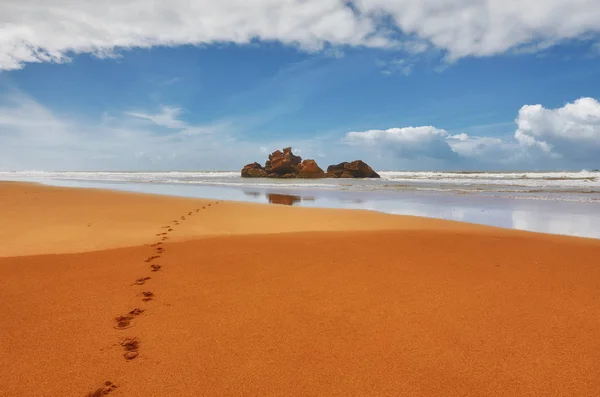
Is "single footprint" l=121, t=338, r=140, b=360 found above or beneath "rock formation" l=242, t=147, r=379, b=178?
beneath

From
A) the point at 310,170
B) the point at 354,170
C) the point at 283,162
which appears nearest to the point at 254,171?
the point at 283,162

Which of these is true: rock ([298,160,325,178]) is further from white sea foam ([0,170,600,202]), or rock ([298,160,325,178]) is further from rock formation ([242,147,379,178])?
white sea foam ([0,170,600,202])

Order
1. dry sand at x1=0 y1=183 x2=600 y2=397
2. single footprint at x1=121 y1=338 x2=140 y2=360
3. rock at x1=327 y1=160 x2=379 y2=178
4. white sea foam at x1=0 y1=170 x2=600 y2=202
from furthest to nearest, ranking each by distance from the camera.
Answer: rock at x1=327 y1=160 x2=379 y2=178, white sea foam at x1=0 y1=170 x2=600 y2=202, single footprint at x1=121 y1=338 x2=140 y2=360, dry sand at x1=0 y1=183 x2=600 y2=397

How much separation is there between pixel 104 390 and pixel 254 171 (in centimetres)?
7051

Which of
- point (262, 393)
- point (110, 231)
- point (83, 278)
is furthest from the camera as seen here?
point (110, 231)

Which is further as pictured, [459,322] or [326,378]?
[459,322]

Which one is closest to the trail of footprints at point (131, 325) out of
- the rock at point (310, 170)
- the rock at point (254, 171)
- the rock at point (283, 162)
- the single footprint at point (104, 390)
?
the single footprint at point (104, 390)

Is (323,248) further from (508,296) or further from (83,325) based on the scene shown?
(83,325)

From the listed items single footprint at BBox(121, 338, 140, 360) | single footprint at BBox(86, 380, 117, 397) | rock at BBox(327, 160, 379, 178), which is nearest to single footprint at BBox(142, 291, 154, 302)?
single footprint at BBox(121, 338, 140, 360)

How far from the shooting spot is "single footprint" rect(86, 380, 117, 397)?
251cm

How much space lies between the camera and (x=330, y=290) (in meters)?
4.49

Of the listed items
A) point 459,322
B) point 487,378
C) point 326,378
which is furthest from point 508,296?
point 326,378

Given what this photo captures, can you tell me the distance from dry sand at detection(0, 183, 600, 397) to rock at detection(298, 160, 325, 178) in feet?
195

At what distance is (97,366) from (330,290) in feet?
8.46
